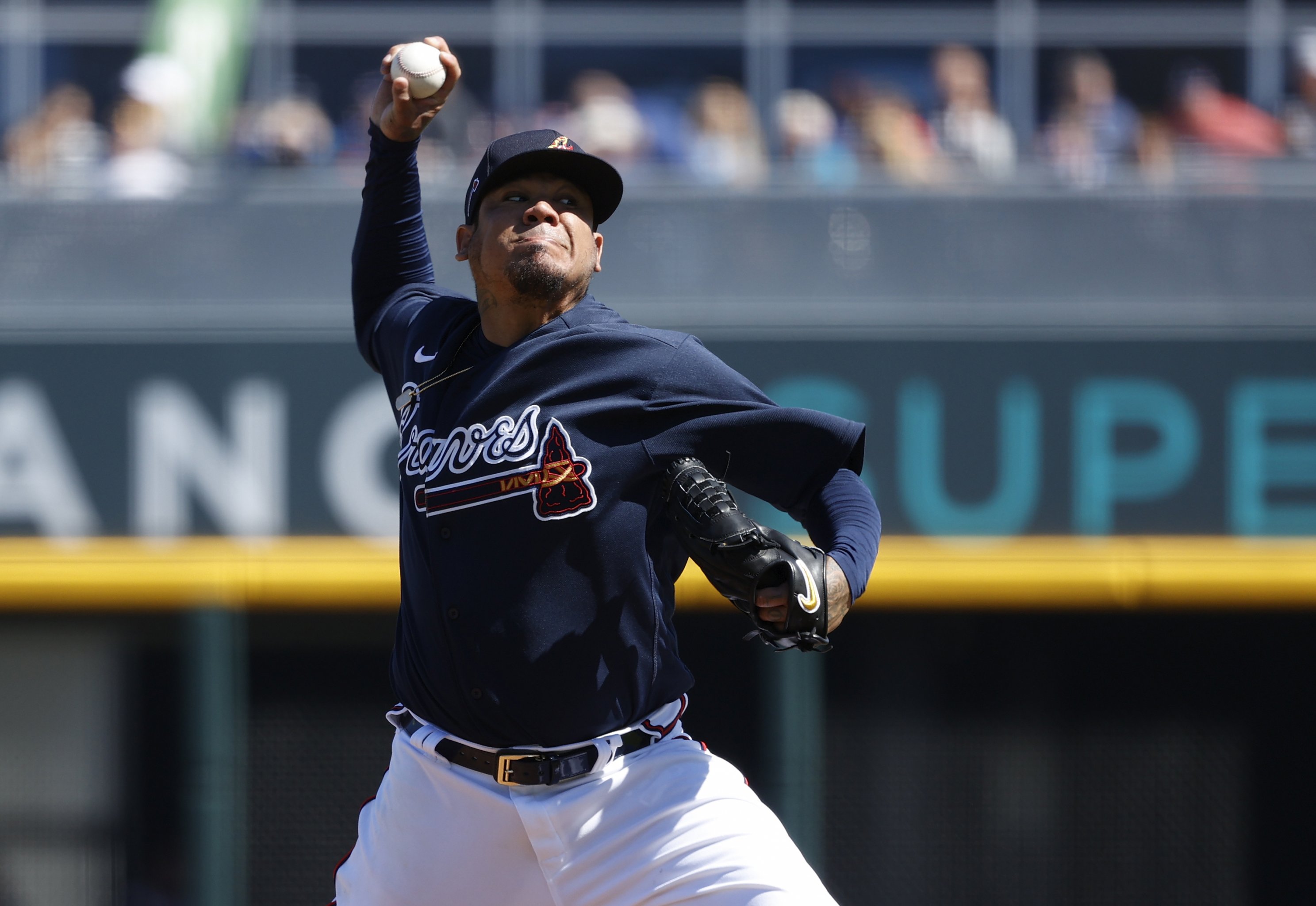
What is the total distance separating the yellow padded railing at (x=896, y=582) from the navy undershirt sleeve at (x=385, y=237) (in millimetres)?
1819

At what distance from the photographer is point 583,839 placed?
2354mm

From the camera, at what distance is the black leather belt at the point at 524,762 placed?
2352 millimetres

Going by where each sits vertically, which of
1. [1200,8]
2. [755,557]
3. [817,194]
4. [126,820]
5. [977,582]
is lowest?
[126,820]

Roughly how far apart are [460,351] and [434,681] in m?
0.58

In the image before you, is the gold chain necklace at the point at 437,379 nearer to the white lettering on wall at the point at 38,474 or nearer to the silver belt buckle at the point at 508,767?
the silver belt buckle at the point at 508,767

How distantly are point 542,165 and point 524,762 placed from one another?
1.00 metres

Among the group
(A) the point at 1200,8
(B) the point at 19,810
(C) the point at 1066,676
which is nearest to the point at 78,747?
(B) the point at 19,810

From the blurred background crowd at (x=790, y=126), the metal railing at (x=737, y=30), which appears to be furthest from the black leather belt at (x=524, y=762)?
the metal railing at (x=737, y=30)

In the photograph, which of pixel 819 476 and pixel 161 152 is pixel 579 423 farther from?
pixel 161 152

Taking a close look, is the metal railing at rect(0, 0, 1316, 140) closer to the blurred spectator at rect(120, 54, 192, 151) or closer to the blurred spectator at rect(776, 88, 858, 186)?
the blurred spectator at rect(776, 88, 858, 186)

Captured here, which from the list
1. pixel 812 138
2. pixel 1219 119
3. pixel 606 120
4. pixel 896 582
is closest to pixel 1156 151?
pixel 1219 119

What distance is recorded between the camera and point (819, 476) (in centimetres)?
238

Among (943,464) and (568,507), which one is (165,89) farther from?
(568,507)

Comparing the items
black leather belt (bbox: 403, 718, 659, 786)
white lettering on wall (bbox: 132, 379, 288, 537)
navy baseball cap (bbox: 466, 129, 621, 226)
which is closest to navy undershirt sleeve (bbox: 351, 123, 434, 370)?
navy baseball cap (bbox: 466, 129, 621, 226)
